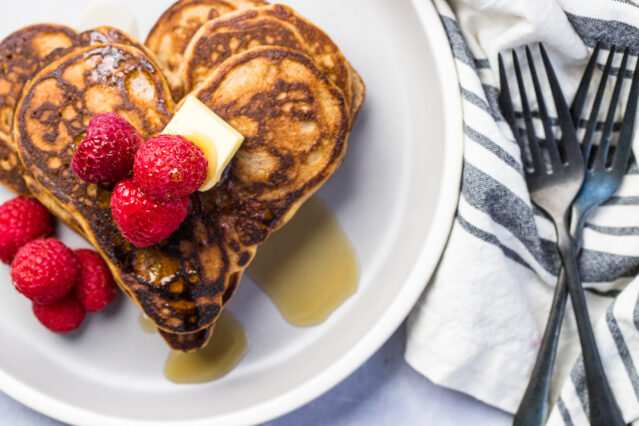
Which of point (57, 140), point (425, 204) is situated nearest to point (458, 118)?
point (425, 204)

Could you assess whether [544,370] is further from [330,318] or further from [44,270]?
[44,270]

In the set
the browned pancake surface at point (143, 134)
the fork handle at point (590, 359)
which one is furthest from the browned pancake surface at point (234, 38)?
the fork handle at point (590, 359)

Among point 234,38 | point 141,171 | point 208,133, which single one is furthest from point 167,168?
point 234,38

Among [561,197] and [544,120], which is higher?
[544,120]

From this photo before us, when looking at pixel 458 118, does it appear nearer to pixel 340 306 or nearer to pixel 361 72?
pixel 361 72

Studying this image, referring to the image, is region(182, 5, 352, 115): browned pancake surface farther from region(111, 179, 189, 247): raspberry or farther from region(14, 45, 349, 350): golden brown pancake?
region(111, 179, 189, 247): raspberry

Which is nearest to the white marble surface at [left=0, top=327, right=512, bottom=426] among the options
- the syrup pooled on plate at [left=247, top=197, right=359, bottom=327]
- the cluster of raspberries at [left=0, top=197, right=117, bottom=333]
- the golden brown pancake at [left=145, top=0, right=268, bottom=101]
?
the syrup pooled on plate at [left=247, top=197, right=359, bottom=327]
